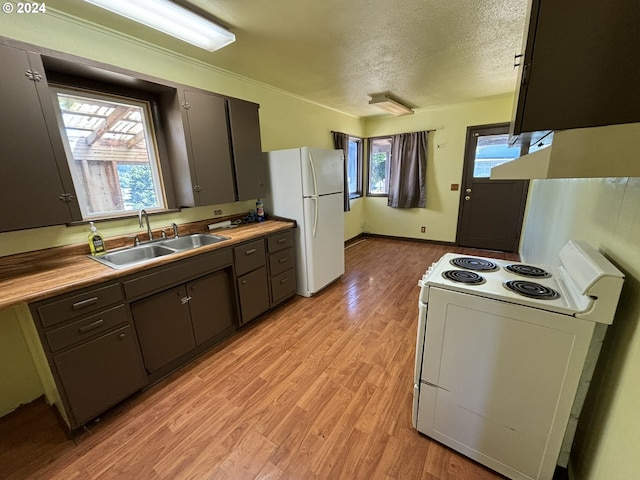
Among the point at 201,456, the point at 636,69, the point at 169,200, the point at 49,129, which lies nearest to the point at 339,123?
the point at 169,200

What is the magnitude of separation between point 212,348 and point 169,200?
55.4 inches

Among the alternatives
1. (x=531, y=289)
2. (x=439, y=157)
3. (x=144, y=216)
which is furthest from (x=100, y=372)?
(x=439, y=157)

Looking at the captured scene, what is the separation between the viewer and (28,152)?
4.70 feet

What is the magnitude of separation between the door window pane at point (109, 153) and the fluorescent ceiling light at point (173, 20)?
29.0 inches

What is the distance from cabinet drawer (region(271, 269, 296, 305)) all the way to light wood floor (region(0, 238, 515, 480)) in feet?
1.49

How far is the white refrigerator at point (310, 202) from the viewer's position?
8.96 feet

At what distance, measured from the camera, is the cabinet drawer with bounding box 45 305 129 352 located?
1.33m

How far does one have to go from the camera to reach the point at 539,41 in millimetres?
746

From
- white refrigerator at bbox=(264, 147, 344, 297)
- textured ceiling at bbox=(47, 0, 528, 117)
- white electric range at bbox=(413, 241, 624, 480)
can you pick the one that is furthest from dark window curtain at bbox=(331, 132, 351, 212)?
white electric range at bbox=(413, 241, 624, 480)

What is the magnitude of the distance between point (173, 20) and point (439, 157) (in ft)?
14.1

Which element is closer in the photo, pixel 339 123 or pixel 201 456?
pixel 201 456

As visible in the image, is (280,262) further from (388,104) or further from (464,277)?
(388,104)

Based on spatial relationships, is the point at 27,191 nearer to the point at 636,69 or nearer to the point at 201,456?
the point at 201,456

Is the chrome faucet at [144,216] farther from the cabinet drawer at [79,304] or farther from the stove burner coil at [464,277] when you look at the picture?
the stove burner coil at [464,277]
